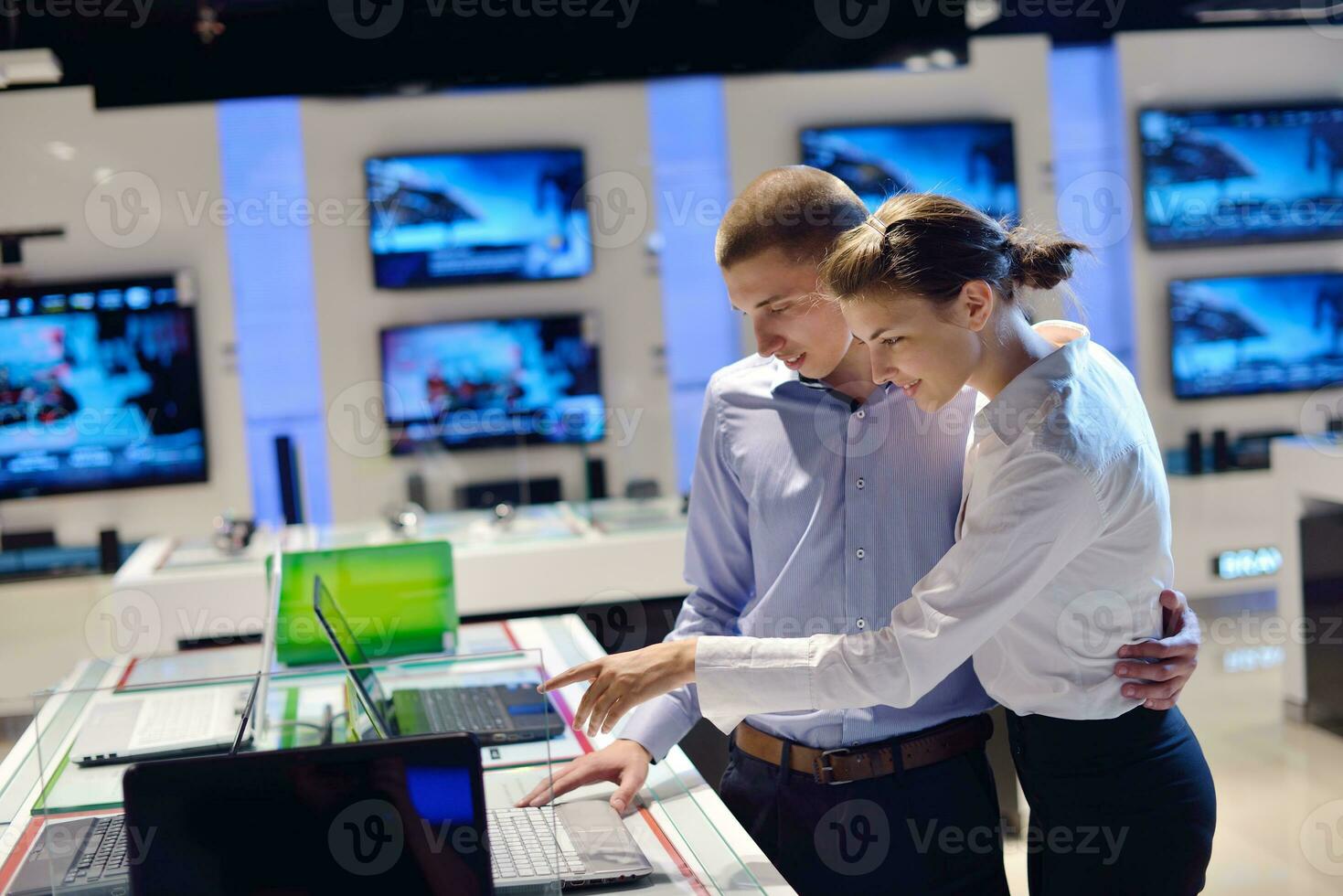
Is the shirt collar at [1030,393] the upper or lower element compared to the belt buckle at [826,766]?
upper

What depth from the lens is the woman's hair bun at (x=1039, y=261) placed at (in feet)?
5.20

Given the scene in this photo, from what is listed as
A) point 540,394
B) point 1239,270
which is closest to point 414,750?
point 540,394

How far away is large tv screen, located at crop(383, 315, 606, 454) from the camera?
543 cm

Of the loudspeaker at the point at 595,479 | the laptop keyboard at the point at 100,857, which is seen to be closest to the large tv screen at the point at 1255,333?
the loudspeaker at the point at 595,479

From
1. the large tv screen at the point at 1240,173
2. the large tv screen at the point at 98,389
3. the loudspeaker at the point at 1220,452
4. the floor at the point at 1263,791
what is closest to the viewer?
the floor at the point at 1263,791

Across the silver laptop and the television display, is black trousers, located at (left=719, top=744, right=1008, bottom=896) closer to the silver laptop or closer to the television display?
the silver laptop

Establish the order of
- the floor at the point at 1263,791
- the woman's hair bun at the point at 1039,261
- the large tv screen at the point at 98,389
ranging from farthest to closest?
the large tv screen at the point at 98,389
the floor at the point at 1263,791
the woman's hair bun at the point at 1039,261

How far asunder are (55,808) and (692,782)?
88 cm

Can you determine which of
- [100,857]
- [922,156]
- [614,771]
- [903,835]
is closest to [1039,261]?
[903,835]

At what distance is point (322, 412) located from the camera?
549 centimetres

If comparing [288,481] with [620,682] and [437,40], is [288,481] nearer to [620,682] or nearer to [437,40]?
[437,40]

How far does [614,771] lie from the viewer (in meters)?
1.77

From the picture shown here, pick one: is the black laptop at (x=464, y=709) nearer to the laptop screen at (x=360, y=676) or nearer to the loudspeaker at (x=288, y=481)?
the laptop screen at (x=360, y=676)

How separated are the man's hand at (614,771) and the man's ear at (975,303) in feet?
2.61
